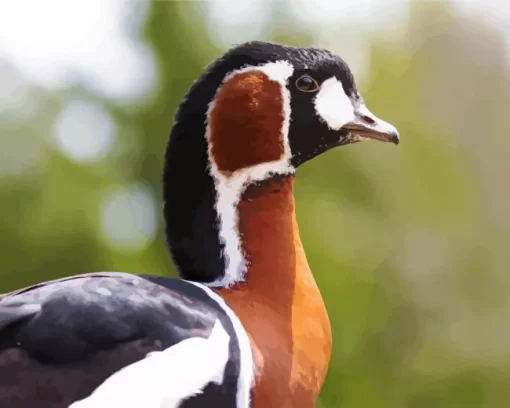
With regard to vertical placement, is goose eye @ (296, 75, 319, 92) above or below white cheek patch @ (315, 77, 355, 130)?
above

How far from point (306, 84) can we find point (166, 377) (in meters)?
0.24

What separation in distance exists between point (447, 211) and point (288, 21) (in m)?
0.64

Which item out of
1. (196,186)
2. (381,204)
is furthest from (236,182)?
(381,204)

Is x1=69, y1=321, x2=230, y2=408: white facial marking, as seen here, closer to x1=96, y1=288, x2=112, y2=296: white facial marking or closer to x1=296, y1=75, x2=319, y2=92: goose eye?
x1=96, y1=288, x2=112, y2=296: white facial marking

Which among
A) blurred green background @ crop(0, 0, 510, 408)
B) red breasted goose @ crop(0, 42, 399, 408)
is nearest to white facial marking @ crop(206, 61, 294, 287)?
red breasted goose @ crop(0, 42, 399, 408)

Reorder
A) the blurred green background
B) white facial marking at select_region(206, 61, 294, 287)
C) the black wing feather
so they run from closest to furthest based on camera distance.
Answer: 1. the black wing feather
2. white facial marking at select_region(206, 61, 294, 287)
3. the blurred green background

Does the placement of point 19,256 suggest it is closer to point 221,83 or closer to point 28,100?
point 28,100

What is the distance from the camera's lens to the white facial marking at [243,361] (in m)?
0.43

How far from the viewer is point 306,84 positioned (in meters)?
0.53

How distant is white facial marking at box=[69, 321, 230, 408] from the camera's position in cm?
39

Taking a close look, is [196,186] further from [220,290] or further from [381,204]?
[381,204]

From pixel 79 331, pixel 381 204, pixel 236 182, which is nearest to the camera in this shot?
pixel 79 331

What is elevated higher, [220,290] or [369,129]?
[369,129]

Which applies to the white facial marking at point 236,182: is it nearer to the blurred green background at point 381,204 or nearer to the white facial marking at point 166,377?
the white facial marking at point 166,377
